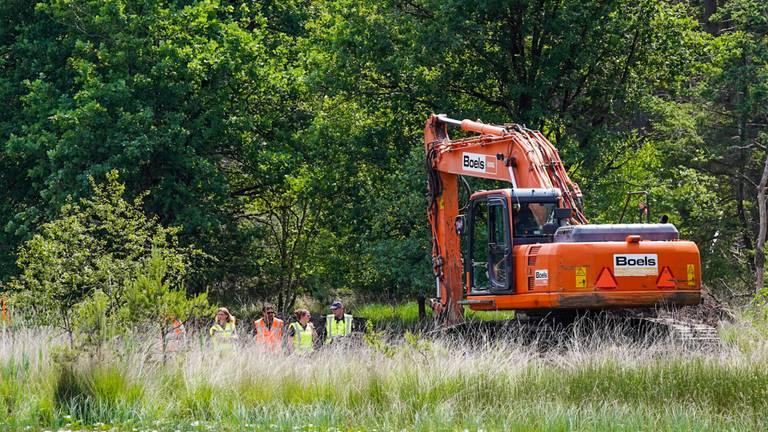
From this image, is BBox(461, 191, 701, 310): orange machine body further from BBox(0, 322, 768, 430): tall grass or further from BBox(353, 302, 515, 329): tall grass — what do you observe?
BBox(353, 302, 515, 329): tall grass

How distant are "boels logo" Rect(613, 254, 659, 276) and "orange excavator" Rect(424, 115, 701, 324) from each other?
0.01 m

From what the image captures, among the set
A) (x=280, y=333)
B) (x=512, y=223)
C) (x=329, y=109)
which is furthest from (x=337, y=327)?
(x=329, y=109)

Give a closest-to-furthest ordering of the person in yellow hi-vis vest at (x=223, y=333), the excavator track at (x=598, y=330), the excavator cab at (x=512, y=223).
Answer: the person in yellow hi-vis vest at (x=223, y=333)
the excavator track at (x=598, y=330)
the excavator cab at (x=512, y=223)

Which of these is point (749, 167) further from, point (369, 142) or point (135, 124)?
point (135, 124)

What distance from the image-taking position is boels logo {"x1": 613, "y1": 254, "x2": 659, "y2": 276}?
54.1ft

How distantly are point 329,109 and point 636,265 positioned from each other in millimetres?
15579

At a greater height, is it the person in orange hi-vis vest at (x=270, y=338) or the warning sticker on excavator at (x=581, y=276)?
the warning sticker on excavator at (x=581, y=276)

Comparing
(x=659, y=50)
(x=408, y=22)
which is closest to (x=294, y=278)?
(x=408, y=22)

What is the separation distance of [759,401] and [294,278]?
22.7 m

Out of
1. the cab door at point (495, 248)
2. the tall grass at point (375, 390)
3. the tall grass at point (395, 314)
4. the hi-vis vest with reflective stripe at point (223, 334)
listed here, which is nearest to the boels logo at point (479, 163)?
the cab door at point (495, 248)

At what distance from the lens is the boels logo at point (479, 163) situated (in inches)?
773

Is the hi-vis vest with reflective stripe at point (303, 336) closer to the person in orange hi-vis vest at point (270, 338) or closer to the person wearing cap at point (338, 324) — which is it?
the person in orange hi-vis vest at point (270, 338)

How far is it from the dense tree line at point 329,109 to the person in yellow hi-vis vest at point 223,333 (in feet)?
29.5

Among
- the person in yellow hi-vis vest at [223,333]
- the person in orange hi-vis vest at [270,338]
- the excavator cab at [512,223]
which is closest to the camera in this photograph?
the person in yellow hi-vis vest at [223,333]
